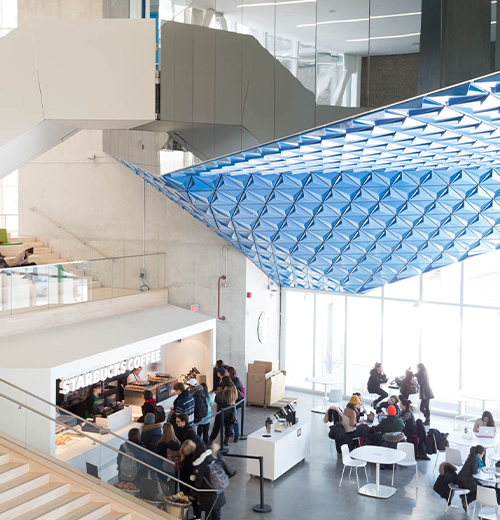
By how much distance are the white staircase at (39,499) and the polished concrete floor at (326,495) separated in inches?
91.7

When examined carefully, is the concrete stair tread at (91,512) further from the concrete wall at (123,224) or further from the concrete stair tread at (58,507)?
the concrete wall at (123,224)

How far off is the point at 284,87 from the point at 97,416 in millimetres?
8608

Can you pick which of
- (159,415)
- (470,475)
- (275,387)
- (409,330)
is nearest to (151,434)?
(159,415)

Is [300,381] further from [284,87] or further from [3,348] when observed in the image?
[284,87]

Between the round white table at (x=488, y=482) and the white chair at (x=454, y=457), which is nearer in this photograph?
the round white table at (x=488, y=482)

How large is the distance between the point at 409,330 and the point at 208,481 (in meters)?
9.97

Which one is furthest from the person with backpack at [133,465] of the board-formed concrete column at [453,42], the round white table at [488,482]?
the board-formed concrete column at [453,42]

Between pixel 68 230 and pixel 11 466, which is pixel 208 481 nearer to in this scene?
pixel 11 466

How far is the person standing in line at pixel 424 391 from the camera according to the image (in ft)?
48.7

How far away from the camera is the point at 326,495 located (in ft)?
35.1

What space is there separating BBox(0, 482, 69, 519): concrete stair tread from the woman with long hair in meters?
4.55

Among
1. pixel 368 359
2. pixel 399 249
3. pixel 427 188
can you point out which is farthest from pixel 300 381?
pixel 427 188

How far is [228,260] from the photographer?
1708 centimetres

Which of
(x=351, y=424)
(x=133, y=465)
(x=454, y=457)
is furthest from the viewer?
(x=351, y=424)
